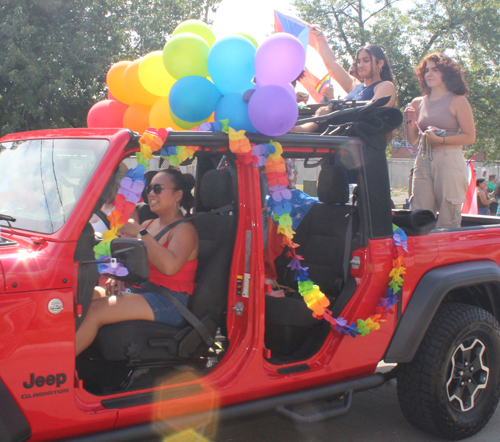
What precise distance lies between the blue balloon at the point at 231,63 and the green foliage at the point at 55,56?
13955mm

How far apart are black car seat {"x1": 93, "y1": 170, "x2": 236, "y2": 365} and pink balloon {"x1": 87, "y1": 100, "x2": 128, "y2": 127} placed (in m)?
0.99

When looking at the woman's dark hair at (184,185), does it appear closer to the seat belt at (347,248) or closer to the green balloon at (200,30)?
the green balloon at (200,30)

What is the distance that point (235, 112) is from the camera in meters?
2.91

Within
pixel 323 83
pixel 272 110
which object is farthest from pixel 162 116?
pixel 323 83

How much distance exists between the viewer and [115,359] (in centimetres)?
275

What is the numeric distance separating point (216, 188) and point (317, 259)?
42.3 inches

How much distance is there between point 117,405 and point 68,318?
1.66 feet

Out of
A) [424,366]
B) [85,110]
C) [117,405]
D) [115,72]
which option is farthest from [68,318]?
[85,110]

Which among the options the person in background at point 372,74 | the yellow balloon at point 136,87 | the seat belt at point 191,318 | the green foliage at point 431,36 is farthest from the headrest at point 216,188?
the green foliage at point 431,36

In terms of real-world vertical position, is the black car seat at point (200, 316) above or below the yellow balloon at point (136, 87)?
below

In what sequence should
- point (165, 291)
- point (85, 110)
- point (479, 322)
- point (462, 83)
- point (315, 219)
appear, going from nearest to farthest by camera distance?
point (165, 291), point (479, 322), point (315, 219), point (462, 83), point (85, 110)

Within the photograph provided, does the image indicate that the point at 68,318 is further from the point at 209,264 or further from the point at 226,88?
the point at 226,88

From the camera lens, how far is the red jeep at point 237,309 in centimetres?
229

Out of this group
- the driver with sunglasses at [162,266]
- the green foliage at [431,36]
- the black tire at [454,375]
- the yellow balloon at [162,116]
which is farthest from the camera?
the green foliage at [431,36]
